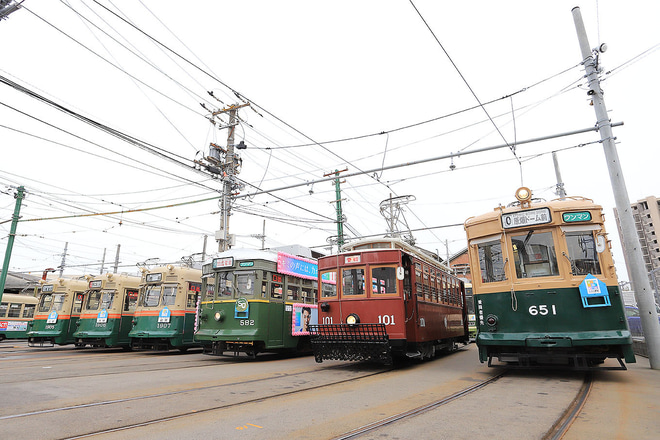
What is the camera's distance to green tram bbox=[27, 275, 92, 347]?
1727 centimetres

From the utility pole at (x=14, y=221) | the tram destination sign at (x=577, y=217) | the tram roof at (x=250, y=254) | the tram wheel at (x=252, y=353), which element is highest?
the utility pole at (x=14, y=221)

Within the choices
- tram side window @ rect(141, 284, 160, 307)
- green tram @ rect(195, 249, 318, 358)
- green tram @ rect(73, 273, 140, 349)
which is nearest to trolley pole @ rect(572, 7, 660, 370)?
green tram @ rect(195, 249, 318, 358)

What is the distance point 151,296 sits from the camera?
571 inches

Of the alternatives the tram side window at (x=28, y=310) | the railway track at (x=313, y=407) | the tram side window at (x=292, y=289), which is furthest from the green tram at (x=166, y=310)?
the tram side window at (x=28, y=310)

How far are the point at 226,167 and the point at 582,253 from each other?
550 inches

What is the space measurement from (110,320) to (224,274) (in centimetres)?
682

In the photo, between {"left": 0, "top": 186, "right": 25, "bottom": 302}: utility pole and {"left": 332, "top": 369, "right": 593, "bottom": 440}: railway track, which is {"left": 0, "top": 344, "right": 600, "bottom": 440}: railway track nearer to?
{"left": 332, "top": 369, "right": 593, "bottom": 440}: railway track

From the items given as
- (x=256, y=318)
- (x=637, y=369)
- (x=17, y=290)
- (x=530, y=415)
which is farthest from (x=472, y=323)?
(x=17, y=290)

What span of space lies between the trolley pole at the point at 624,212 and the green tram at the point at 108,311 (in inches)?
660

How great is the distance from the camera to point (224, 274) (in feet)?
39.5

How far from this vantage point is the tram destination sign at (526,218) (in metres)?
7.63

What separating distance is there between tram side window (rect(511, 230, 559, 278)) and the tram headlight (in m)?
3.57

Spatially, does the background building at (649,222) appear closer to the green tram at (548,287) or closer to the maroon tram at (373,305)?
the maroon tram at (373,305)

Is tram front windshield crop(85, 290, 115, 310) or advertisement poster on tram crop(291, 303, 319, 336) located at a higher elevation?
tram front windshield crop(85, 290, 115, 310)
